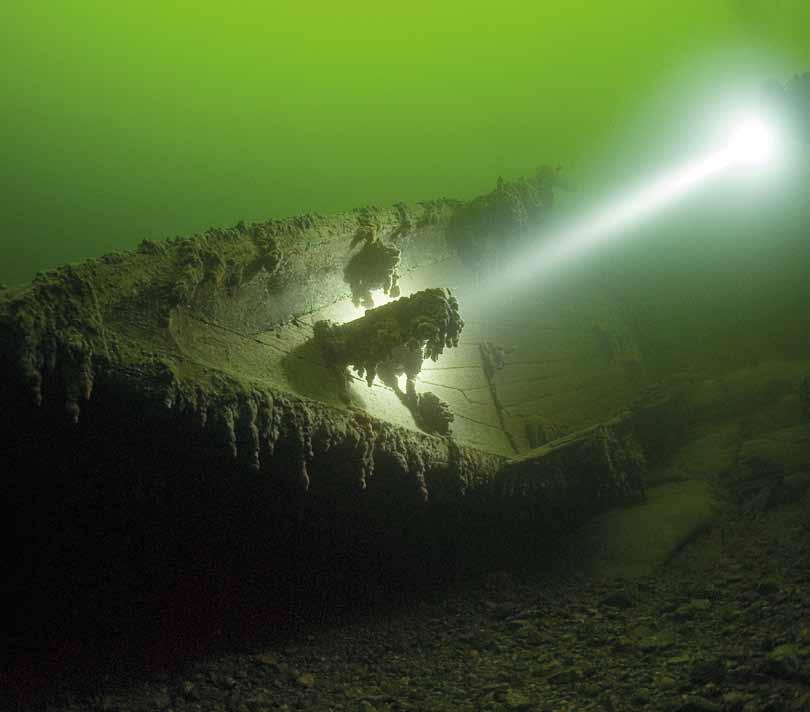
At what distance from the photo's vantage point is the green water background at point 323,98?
21.7 m

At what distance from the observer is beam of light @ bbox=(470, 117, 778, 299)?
6352 millimetres

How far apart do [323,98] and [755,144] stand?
1094 inches

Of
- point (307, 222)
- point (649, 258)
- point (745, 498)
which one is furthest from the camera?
point (649, 258)

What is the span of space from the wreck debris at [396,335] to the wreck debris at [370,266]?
60 centimetres

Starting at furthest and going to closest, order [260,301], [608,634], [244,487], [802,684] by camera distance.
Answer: [260,301] < [608,634] < [244,487] < [802,684]

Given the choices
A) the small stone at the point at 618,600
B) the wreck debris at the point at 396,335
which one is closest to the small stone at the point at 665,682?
the small stone at the point at 618,600

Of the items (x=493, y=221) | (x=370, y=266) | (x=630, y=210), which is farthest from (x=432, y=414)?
(x=630, y=210)

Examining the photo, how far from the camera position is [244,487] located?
255 cm

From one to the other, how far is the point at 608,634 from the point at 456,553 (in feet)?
4.54

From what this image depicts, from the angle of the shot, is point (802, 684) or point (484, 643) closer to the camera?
point (802, 684)

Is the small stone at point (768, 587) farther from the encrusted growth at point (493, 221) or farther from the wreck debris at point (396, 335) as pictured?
the encrusted growth at point (493, 221)

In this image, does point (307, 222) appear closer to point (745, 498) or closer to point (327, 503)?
point (327, 503)

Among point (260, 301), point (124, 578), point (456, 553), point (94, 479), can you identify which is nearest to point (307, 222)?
point (260, 301)

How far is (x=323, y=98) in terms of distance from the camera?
102 feet
